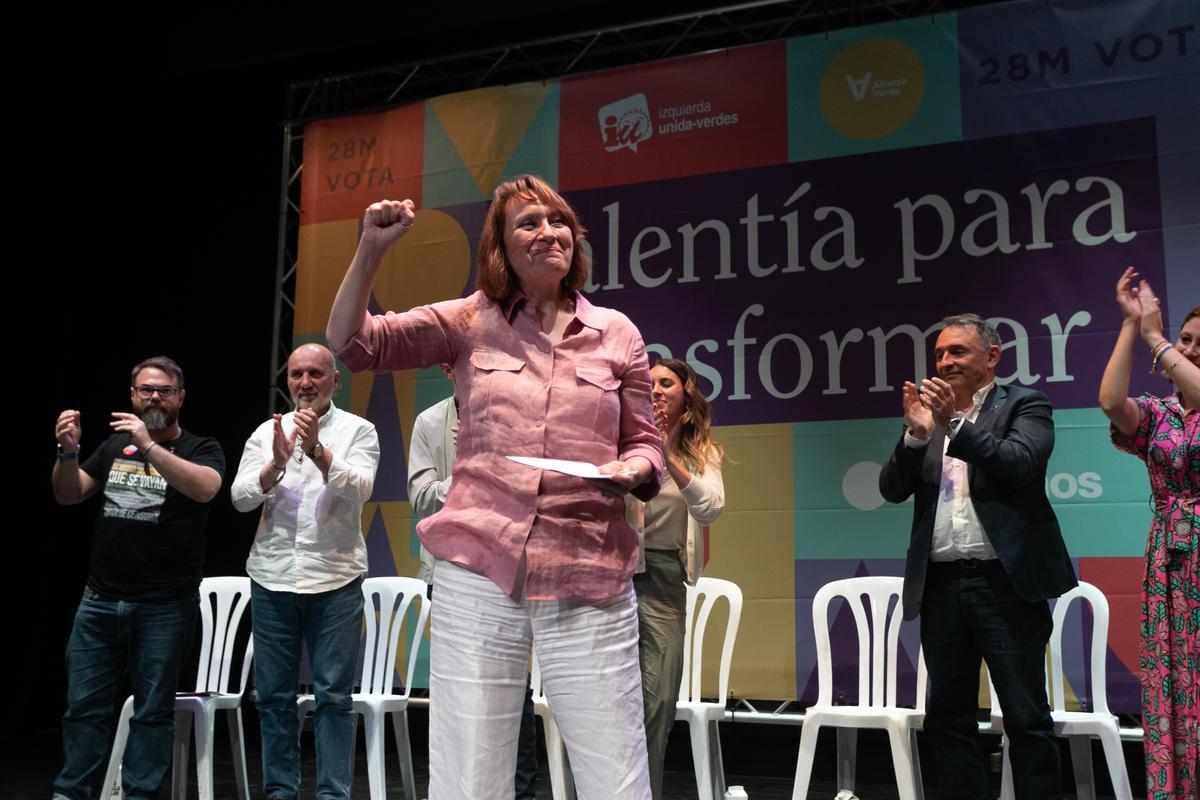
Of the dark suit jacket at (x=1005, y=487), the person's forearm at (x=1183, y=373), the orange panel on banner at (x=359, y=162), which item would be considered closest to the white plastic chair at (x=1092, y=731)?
the dark suit jacket at (x=1005, y=487)

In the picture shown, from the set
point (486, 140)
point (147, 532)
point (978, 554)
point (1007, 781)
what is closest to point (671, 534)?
point (978, 554)

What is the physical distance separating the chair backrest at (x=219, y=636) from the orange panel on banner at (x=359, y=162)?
218 centimetres

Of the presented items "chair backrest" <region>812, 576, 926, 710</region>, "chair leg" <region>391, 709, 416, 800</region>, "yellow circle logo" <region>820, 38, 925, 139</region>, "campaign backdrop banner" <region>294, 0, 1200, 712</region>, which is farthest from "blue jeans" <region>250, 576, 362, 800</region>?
"yellow circle logo" <region>820, 38, 925, 139</region>

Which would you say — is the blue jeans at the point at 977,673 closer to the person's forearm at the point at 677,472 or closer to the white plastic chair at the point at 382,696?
the person's forearm at the point at 677,472

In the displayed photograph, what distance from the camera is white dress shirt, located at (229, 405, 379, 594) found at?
3697mm

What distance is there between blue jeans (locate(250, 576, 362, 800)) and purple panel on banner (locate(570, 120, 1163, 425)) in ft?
6.53

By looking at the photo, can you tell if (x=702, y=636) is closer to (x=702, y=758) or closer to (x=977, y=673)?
(x=702, y=758)

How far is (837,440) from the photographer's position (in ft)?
15.4

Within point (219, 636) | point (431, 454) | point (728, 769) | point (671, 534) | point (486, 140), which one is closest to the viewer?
point (671, 534)

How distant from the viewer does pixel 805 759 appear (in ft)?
11.2

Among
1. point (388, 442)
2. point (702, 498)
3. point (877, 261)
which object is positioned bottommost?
point (702, 498)

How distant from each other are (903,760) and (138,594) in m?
2.42

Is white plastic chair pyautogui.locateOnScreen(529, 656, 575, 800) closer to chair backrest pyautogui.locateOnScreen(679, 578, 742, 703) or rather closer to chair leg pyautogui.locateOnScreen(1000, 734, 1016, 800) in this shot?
chair backrest pyautogui.locateOnScreen(679, 578, 742, 703)

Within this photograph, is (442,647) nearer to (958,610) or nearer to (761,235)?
(958,610)
